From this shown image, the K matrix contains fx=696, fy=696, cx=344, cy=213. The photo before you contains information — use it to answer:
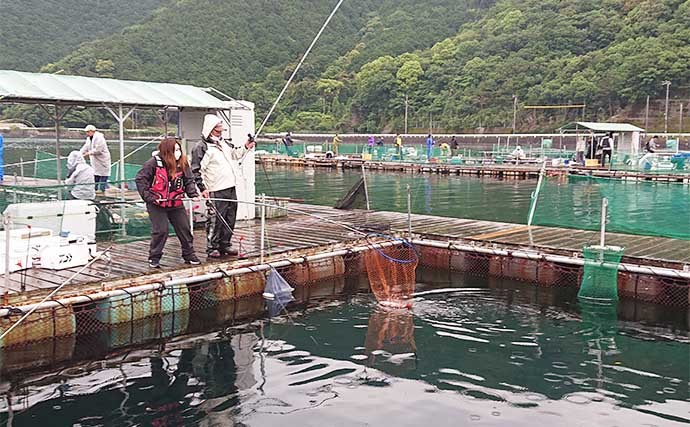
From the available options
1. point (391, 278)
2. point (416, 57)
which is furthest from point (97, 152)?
point (416, 57)

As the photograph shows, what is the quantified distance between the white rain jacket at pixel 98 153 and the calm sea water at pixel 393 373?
16.6 feet

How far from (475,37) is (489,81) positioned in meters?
20.8

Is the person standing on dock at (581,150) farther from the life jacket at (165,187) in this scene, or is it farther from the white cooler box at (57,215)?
the white cooler box at (57,215)

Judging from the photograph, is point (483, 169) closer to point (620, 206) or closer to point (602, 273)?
point (620, 206)

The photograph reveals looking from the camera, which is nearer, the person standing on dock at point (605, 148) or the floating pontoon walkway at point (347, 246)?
the floating pontoon walkway at point (347, 246)

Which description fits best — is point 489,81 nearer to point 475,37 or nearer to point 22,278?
point 475,37

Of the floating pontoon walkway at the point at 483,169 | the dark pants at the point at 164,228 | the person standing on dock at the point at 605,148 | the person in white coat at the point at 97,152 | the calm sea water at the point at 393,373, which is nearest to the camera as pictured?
the calm sea water at the point at 393,373

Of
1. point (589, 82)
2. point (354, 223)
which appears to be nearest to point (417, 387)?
point (354, 223)

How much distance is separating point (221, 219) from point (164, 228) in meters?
0.99

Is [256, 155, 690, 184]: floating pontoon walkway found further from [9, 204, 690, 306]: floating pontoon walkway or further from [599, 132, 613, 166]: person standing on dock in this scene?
[9, 204, 690, 306]: floating pontoon walkway

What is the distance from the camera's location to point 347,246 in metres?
13.0

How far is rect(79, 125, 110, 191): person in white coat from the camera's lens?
13.1m

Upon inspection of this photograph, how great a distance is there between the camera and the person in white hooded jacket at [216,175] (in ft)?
35.4

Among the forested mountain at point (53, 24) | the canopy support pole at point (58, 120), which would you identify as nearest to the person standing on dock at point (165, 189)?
the canopy support pole at point (58, 120)
